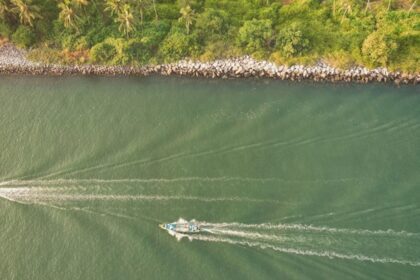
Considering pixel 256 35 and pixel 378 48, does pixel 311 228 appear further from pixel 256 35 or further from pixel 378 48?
pixel 256 35

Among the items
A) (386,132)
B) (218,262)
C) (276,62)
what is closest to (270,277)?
(218,262)

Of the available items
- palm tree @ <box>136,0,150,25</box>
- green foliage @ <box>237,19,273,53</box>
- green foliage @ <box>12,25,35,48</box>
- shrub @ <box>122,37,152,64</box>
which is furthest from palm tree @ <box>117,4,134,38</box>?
green foliage @ <box>237,19,273,53</box>

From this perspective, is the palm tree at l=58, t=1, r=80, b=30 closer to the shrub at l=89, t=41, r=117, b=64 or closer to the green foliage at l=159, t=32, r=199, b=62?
the shrub at l=89, t=41, r=117, b=64

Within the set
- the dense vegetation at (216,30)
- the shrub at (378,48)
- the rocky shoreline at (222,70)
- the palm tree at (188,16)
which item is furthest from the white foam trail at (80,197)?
the shrub at (378,48)

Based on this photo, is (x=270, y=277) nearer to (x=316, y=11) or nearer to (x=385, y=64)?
(x=385, y=64)

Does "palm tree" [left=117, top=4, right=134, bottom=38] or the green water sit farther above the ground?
"palm tree" [left=117, top=4, right=134, bottom=38]

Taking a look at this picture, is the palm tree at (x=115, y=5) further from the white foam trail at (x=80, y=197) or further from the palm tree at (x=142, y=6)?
the white foam trail at (x=80, y=197)

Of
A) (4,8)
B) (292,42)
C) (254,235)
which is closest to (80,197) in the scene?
(254,235)
